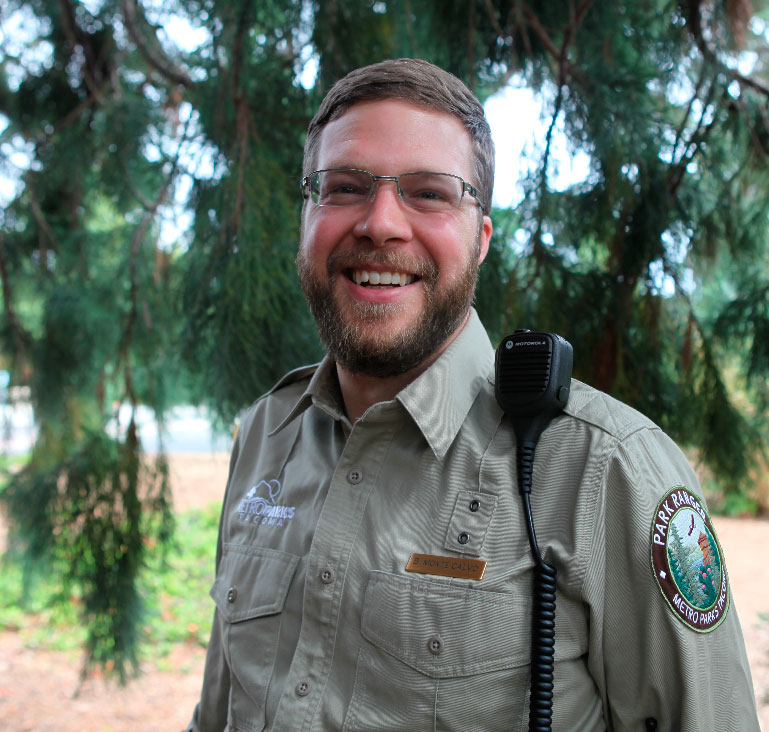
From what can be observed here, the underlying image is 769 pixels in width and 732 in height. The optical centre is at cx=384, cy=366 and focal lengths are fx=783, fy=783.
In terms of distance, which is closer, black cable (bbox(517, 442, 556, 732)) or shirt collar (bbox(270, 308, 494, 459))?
black cable (bbox(517, 442, 556, 732))

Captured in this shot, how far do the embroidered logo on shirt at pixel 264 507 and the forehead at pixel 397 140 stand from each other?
49 cm

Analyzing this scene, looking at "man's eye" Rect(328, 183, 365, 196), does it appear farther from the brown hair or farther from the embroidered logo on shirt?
the embroidered logo on shirt

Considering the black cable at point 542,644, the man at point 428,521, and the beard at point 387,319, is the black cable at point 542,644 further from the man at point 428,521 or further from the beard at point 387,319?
the beard at point 387,319

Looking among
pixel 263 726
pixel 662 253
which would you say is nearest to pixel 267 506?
pixel 263 726

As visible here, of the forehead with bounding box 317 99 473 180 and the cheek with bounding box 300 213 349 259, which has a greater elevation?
the forehead with bounding box 317 99 473 180

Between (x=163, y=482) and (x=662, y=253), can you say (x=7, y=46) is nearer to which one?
(x=163, y=482)

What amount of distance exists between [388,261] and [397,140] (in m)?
0.17

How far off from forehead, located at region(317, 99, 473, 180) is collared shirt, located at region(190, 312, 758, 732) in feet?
0.80

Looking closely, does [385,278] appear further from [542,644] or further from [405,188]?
[542,644]

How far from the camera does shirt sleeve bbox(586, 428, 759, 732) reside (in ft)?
2.69

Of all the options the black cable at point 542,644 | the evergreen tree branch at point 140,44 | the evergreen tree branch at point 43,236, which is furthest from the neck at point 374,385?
the evergreen tree branch at point 43,236

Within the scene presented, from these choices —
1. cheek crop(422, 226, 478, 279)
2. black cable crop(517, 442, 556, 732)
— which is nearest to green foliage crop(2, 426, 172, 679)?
cheek crop(422, 226, 478, 279)

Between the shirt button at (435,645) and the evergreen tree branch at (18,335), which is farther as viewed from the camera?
the evergreen tree branch at (18,335)

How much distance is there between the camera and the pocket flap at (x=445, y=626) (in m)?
0.88
